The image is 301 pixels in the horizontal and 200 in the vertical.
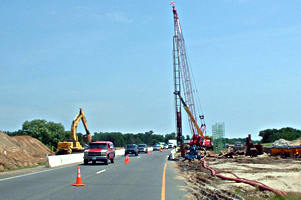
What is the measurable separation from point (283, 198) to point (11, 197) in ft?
30.1

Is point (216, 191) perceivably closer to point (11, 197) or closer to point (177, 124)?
point (11, 197)

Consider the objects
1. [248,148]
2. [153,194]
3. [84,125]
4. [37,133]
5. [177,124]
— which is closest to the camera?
[153,194]

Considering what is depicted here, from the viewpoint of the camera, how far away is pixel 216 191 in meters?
15.2

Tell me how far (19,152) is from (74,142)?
1309cm

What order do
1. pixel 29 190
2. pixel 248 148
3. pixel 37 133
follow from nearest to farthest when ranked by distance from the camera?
1. pixel 29 190
2. pixel 248 148
3. pixel 37 133

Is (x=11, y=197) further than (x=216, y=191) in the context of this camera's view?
No

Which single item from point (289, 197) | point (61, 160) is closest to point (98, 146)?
point (61, 160)

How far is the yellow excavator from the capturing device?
178 ft

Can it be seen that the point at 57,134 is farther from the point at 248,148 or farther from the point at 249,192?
the point at 249,192

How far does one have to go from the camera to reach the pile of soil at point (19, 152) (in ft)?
110

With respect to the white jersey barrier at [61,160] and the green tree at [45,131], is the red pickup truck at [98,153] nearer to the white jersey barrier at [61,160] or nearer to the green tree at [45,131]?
the white jersey barrier at [61,160]

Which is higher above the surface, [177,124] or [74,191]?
[177,124]

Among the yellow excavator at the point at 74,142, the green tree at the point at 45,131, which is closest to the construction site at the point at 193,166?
the yellow excavator at the point at 74,142

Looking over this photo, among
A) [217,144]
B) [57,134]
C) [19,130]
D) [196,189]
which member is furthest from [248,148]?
[19,130]
